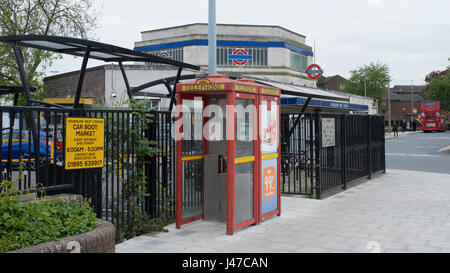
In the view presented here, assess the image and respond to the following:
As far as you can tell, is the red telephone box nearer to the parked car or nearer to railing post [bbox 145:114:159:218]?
railing post [bbox 145:114:159:218]

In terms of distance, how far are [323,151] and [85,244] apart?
7.09 meters

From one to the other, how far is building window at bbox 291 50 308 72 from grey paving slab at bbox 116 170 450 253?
4291 centimetres

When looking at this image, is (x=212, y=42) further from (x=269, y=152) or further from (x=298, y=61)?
(x=298, y=61)

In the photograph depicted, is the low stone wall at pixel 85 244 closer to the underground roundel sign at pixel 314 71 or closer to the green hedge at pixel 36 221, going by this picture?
the green hedge at pixel 36 221

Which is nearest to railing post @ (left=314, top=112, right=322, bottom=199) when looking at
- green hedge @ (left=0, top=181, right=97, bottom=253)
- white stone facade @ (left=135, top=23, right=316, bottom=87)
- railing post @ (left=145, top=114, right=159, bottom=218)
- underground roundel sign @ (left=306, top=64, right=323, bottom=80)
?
railing post @ (left=145, top=114, right=159, bottom=218)

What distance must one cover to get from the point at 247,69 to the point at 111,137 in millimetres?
42889

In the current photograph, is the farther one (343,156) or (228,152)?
(343,156)

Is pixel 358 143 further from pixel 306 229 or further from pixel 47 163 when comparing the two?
pixel 47 163

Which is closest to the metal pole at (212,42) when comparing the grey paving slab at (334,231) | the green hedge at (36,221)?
the grey paving slab at (334,231)

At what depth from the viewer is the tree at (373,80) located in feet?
239

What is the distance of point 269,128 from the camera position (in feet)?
25.0

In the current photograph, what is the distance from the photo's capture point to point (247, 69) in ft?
159

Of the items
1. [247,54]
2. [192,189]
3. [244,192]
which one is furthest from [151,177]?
[247,54]

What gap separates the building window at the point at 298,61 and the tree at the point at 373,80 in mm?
21473
